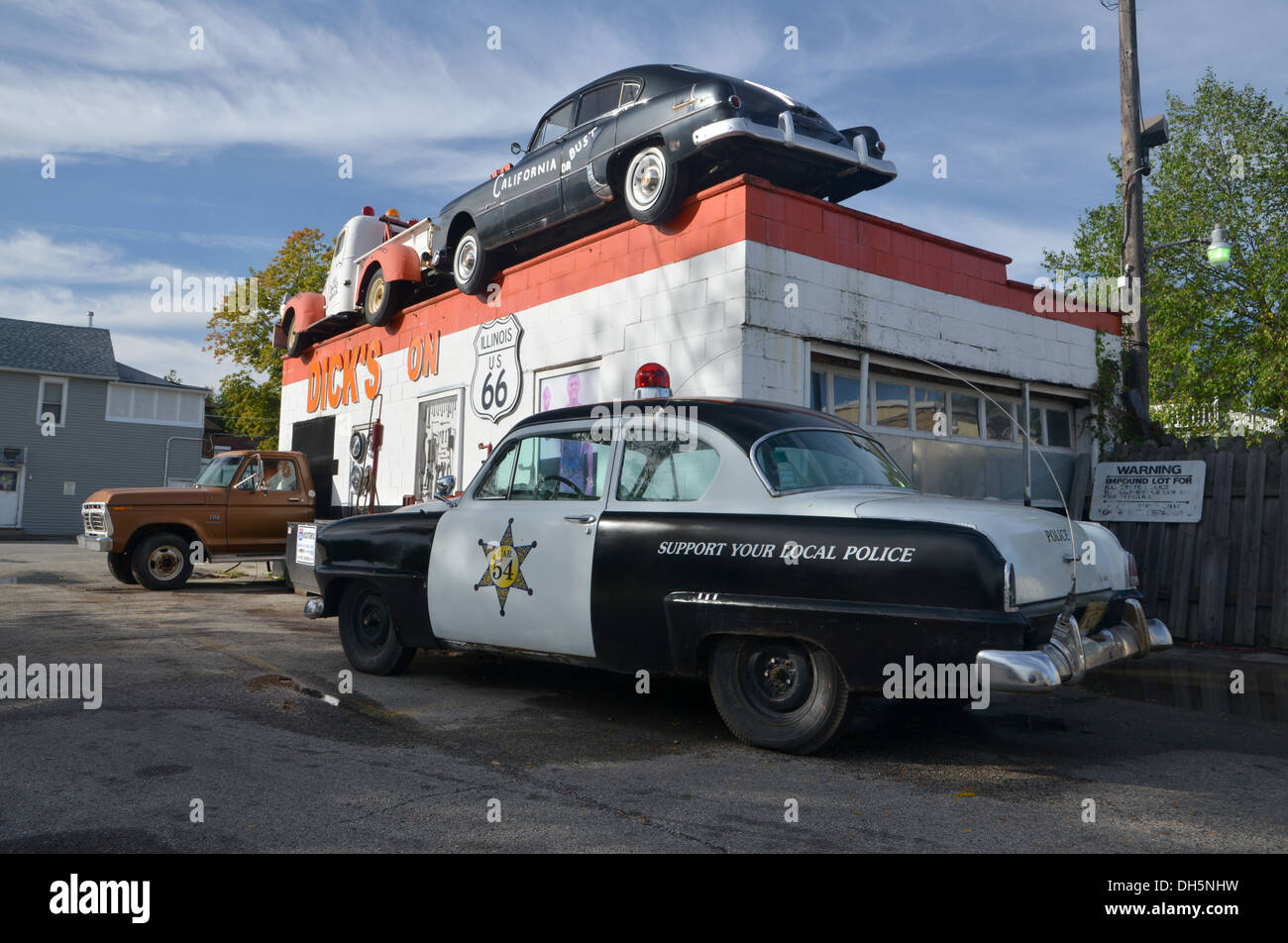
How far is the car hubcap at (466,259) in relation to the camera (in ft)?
40.4

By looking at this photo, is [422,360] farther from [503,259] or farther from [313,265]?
[313,265]

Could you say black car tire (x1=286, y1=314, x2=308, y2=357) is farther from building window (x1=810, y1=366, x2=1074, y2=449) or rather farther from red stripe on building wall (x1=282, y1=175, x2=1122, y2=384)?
building window (x1=810, y1=366, x2=1074, y2=449)

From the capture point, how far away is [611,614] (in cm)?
493

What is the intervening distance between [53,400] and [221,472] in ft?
83.0

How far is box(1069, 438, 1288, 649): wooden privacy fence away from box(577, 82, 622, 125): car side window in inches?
275

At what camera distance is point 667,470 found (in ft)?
16.6

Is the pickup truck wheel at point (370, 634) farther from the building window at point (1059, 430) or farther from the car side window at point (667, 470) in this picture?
the building window at point (1059, 430)

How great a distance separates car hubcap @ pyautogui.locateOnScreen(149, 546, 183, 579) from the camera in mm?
12859

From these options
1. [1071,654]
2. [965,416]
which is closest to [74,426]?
[965,416]

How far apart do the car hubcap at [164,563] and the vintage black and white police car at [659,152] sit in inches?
252

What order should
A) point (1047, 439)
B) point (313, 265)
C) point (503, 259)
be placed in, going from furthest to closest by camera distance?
point (313, 265) → point (503, 259) → point (1047, 439)

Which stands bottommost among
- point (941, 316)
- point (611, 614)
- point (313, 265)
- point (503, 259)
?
point (611, 614)
